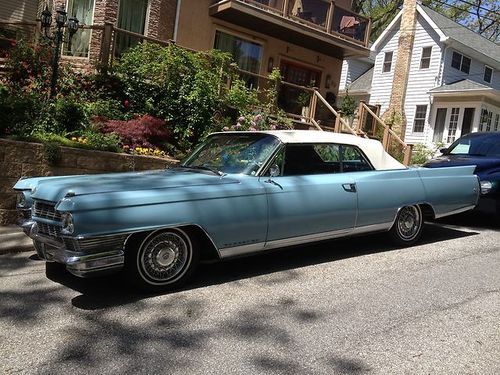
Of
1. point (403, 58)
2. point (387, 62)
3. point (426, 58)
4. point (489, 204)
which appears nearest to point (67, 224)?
point (489, 204)

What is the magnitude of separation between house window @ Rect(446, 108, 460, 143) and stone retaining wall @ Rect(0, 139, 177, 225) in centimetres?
1994

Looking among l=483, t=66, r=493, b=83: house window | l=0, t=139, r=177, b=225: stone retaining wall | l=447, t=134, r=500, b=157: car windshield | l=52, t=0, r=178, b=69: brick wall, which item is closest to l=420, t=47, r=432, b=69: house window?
l=483, t=66, r=493, b=83: house window

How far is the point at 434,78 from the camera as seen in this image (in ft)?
82.5

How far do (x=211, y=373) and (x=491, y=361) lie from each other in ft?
6.38

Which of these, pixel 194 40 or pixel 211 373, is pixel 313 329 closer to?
pixel 211 373

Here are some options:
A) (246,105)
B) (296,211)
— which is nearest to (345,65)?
(246,105)

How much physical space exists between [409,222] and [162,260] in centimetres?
353

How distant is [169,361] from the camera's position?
3.44 meters

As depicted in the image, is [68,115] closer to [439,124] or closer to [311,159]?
[311,159]

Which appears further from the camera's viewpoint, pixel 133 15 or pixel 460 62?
pixel 460 62

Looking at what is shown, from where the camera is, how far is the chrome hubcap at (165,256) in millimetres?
4562

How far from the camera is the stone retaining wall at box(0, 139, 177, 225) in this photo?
7.20m

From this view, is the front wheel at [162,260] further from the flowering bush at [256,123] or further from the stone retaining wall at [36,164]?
the flowering bush at [256,123]

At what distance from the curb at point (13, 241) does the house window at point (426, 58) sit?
23.2 meters
